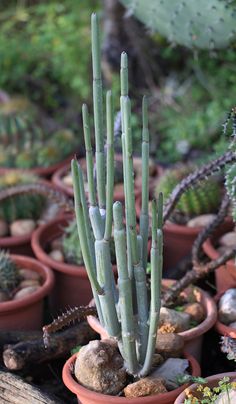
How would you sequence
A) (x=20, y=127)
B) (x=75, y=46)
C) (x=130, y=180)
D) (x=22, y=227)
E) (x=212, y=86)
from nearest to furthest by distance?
(x=130, y=180)
(x=22, y=227)
(x=20, y=127)
(x=212, y=86)
(x=75, y=46)

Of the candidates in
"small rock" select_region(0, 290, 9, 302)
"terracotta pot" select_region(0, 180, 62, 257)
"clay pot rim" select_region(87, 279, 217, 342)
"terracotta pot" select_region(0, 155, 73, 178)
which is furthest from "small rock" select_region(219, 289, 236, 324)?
"terracotta pot" select_region(0, 155, 73, 178)

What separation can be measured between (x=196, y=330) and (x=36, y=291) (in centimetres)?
76

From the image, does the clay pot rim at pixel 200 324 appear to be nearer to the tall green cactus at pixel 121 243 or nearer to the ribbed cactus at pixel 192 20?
the tall green cactus at pixel 121 243

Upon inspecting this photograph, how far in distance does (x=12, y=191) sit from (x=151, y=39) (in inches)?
76.8

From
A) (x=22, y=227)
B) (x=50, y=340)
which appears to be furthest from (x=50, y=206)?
(x=50, y=340)

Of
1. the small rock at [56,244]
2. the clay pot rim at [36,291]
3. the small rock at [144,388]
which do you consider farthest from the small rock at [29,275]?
the small rock at [144,388]

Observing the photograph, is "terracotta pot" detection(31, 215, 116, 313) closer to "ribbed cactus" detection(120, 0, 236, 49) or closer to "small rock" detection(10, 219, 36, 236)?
"small rock" detection(10, 219, 36, 236)

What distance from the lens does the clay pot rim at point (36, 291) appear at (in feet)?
9.48

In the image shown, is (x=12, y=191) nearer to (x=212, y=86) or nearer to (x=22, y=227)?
(x=22, y=227)

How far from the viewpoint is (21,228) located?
3613 millimetres

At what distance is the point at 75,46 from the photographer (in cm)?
530

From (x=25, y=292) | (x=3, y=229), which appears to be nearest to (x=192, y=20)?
(x=3, y=229)

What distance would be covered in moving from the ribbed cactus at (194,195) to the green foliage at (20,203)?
65 centimetres

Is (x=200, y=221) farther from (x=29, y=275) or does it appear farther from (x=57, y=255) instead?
(x=29, y=275)
